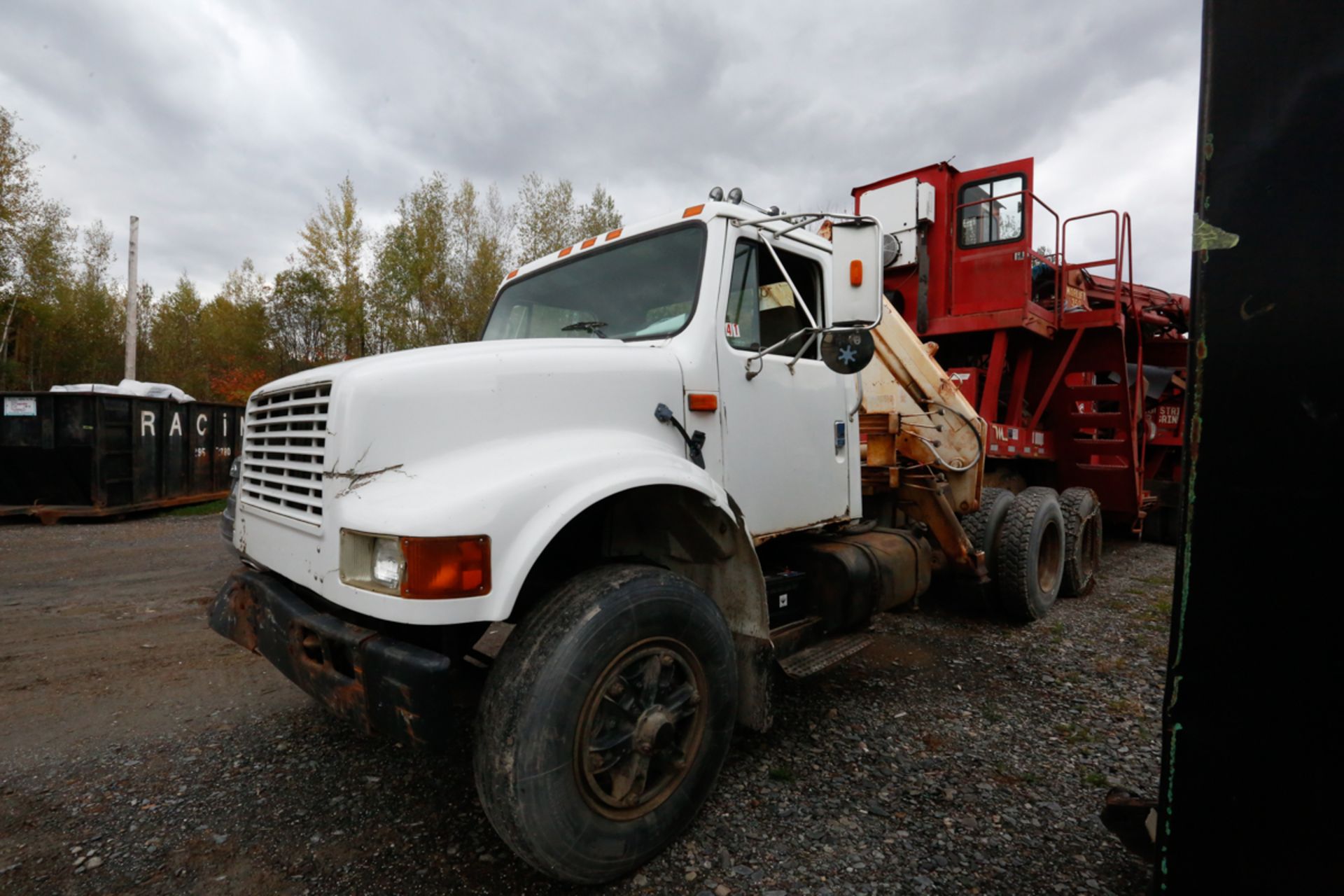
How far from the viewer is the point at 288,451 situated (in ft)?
7.65

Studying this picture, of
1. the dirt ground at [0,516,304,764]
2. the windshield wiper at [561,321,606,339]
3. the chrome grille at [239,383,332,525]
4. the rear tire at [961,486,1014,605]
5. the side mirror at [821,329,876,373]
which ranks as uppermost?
the windshield wiper at [561,321,606,339]

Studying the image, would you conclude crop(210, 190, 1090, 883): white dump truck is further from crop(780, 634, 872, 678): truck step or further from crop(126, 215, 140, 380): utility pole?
crop(126, 215, 140, 380): utility pole

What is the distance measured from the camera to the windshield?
9.42ft

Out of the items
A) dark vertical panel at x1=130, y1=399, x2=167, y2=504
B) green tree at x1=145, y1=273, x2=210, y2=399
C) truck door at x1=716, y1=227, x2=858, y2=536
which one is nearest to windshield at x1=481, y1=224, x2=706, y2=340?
truck door at x1=716, y1=227, x2=858, y2=536

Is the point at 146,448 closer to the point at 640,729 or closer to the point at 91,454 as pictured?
the point at 91,454

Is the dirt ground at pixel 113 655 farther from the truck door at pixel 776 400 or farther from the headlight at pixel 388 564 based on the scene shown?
the truck door at pixel 776 400

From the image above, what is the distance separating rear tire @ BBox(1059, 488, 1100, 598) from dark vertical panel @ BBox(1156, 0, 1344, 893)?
16.3 feet

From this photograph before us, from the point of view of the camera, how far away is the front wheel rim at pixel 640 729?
2.05m

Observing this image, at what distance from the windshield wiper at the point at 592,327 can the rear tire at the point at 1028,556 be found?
11.8 feet

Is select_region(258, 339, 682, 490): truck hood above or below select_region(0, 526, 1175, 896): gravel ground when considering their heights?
above

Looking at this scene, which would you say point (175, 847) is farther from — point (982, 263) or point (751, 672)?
point (982, 263)

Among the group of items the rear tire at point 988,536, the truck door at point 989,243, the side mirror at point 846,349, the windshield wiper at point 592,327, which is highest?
the truck door at point 989,243

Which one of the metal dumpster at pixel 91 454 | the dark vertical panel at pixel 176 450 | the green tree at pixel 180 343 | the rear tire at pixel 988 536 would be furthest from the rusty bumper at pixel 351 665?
the green tree at pixel 180 343

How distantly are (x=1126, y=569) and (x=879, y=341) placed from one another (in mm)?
4702
